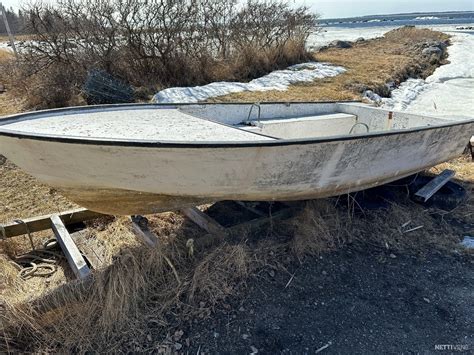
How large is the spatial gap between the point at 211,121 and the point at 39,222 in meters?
1.70

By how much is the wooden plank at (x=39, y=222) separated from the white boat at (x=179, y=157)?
2.21 ft

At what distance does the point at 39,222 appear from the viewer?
3162mm

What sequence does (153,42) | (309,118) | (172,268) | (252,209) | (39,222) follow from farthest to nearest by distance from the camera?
(153,42), (309,118), (252,209), (39,222), (172,268)

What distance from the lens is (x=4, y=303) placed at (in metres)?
2.24

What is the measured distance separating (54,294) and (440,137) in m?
3.53

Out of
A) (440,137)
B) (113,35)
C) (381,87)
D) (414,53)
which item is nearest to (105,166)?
(440,137)

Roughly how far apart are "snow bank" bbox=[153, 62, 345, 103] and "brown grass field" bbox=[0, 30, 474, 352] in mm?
3547

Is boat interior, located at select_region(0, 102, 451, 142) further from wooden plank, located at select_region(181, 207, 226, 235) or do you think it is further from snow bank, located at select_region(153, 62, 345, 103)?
snow bank, located at select_region(153, 62, 345, 103)

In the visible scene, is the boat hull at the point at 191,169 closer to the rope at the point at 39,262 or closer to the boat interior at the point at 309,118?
the rope at the point at 39,262

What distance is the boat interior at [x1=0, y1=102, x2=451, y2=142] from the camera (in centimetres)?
261

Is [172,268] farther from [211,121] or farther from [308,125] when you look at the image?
[308,125]

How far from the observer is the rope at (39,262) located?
276cm

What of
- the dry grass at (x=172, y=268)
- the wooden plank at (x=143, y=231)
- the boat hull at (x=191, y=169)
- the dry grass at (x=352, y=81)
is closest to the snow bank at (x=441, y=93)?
the dry grass at (x=352, y=81)

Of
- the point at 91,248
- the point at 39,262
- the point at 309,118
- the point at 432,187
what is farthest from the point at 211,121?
the point at 432,187
